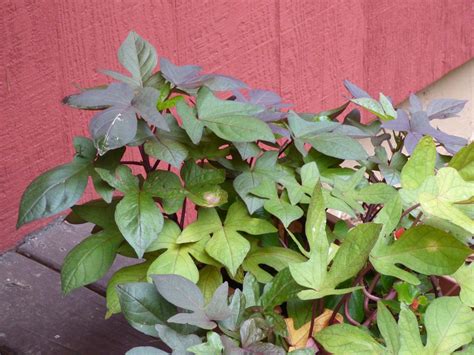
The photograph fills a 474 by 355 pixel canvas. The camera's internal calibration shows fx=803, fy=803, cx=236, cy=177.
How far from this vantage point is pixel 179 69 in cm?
127

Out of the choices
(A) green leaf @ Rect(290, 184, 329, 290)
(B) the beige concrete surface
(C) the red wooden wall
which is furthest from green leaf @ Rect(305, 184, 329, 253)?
(B) the beige concrete surface

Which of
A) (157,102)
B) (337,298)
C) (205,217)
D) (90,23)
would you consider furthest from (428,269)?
(90,23)

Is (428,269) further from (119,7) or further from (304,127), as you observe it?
(119,7)

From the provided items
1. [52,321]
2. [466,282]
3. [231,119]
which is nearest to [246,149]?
[231,119]

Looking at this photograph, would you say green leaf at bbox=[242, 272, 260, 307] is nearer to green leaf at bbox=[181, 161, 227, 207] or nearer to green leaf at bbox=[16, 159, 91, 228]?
green leaf at bbox=[181, 161, 227, 207]

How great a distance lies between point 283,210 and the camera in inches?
47.7

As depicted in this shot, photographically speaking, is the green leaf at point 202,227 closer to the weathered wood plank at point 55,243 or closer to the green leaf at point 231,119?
the green leaf at point 231,119

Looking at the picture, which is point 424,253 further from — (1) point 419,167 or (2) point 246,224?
(2) point 246,224

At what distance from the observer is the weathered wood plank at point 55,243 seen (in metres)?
1.88

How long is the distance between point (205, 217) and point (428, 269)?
0.35m

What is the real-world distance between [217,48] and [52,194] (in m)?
1.49

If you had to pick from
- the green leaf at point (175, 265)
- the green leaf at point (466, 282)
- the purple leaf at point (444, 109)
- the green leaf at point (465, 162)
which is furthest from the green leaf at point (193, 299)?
the purple leaf at point (444, 109)

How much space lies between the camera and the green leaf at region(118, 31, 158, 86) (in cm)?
127

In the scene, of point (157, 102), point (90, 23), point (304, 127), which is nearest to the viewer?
point (157, 102)
